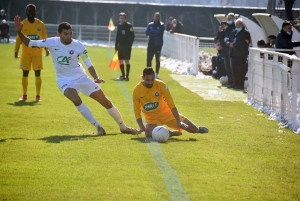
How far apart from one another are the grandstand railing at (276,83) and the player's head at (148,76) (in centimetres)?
305

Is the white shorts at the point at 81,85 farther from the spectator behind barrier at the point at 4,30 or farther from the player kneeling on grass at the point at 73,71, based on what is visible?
the spectator behind barrier at the point at 4,30

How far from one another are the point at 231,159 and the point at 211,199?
2.44 m

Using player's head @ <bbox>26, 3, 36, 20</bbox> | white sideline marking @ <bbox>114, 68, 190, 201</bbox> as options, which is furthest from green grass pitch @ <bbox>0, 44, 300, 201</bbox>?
player's head @ <bbox>26, 3, 36, 20</bbox>

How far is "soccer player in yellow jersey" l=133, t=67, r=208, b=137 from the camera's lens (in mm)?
11320

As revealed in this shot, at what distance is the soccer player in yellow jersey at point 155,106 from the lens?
446 inches

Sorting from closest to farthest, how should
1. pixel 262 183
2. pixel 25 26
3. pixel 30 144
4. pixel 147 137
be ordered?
pixel 262 183 → pixel 30 144 → pixel 147 137 → pixel 25 26


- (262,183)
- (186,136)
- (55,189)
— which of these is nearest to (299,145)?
(186,136)

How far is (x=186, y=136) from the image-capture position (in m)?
12.0

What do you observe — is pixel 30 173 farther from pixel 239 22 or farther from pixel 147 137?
pixel 239 22

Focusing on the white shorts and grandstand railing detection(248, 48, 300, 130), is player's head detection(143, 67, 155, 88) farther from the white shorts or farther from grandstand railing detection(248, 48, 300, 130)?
grandstand railing detection(248, 48, 300, 130)

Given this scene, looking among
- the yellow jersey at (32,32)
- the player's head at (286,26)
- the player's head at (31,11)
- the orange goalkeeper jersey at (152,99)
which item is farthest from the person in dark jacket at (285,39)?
the orange goalkeeper jersey at (152,99)

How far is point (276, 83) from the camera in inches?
593

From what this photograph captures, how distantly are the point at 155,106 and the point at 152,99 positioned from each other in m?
0.14

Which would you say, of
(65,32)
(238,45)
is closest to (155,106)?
(65,32)
